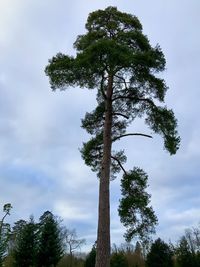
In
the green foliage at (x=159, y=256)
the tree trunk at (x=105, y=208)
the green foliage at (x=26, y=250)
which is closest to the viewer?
the tree trunk at (x=105, y=208)

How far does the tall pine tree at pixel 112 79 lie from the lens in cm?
1102

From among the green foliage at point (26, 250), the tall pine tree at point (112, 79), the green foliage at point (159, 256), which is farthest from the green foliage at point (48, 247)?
the tall pine tree at point (112, 79)

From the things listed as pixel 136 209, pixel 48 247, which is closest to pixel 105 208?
pixel 136 209

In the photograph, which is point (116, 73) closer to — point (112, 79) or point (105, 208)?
point (112, 79)

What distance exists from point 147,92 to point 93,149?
289cm

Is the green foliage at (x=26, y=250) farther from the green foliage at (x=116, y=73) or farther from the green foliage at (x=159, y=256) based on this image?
the green foliage at (x=116, y=73)

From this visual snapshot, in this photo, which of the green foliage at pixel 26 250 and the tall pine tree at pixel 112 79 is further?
the green foliage at pixel 26 250

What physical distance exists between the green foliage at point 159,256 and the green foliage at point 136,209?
602 inches

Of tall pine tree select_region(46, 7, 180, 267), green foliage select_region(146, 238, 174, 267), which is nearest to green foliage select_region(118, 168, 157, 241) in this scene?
tall pine tree select_region(46, 7, 180, 267)

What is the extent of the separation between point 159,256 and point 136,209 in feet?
52.8

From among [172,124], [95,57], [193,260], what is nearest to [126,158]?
[172,124]

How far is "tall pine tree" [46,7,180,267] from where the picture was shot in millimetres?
11016

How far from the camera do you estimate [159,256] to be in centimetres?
2616

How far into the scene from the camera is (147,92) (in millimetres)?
12766
